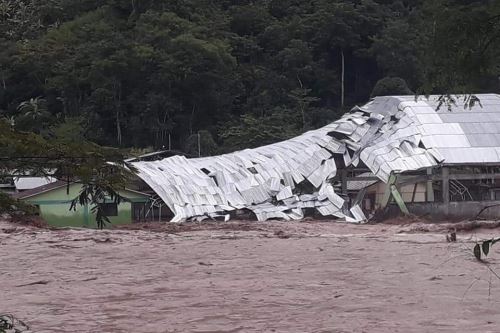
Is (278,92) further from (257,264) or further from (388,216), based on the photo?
(257,264)

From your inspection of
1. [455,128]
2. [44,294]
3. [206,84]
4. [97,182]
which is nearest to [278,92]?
[206,84]

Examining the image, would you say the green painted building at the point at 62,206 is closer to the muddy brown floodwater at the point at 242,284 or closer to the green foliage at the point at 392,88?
the muddy brown floodwater at the point at 242,284

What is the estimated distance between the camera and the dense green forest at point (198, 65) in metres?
33.6

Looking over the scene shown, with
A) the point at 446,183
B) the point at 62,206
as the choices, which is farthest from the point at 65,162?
the point at 446,183

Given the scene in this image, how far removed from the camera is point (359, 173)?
24859mm

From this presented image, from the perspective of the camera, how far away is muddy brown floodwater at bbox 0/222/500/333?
264 inches

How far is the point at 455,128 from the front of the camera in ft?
75.4

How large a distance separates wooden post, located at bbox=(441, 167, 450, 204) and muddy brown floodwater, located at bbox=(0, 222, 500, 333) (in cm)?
702

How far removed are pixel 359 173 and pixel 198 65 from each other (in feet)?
38.3

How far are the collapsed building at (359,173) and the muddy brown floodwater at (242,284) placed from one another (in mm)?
7178

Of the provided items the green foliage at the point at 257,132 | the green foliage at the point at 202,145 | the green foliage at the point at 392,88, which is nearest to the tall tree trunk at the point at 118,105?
the green foliage at the point at 202,145

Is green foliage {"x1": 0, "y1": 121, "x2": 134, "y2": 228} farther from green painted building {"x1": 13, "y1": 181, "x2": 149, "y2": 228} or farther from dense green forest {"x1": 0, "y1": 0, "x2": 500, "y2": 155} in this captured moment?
dense green forest {"x1": 0, "y1": 0, "x2": 500, "y2": 155}

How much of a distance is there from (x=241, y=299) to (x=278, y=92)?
29523mm

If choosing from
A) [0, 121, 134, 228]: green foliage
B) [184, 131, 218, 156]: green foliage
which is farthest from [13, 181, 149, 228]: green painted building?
[0, 121, 134, 228]: green foliage
